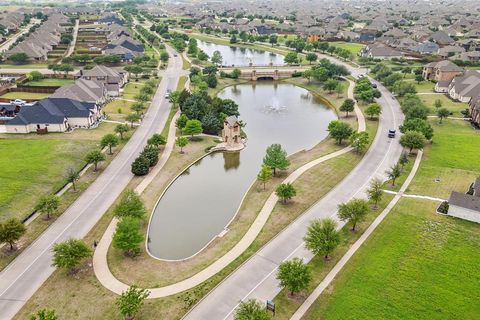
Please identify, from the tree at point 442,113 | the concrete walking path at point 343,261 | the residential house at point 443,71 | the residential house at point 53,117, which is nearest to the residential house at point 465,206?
the concrete walking path at point 343,261

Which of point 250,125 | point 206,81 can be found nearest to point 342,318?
point 250,125

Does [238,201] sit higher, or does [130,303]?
[130,303]

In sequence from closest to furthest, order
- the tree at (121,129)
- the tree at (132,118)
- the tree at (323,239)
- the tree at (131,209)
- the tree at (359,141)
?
the tree at (323,239) < the tree at (131,209) < the tree at (359,141) < the tree at (121,129) < the tree at (132,118)

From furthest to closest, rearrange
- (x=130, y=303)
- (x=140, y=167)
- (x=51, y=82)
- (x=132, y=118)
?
(x=51, y=82)
(x=132, y=118)
(x=140, y=167)
(x=130, y=303)

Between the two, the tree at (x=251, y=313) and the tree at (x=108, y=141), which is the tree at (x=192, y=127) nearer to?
the tree at (x=108, y=141)

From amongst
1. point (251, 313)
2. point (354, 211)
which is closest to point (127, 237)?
point (251, 313)

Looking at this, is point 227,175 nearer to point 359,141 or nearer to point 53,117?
point 359,141
